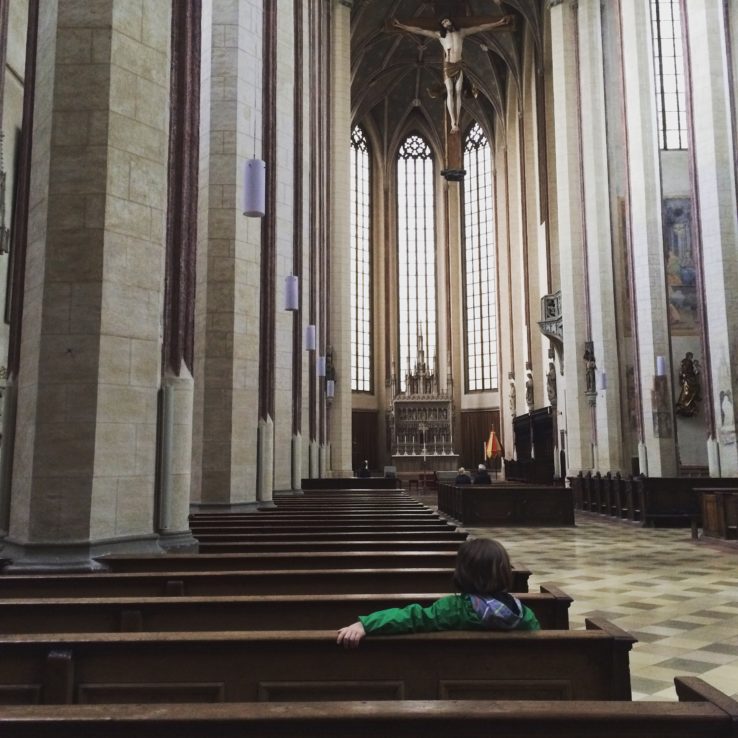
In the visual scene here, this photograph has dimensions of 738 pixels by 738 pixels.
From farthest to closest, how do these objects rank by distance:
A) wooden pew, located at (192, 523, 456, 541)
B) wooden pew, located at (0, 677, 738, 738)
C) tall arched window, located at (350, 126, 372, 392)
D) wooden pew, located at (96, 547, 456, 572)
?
1. tall arched window, located at (350, 126, 372, 392)
2. wooden pew, located at (192, 523, 456, 541)
3. wooden pew, located at (96, 547, 456, 572)
4. wooden pew, located at (0, 677, 738, 738)

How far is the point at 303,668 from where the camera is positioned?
2471 millimetres

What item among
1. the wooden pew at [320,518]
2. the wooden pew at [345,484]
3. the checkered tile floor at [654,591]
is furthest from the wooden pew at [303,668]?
the wooden pew at [345,484]

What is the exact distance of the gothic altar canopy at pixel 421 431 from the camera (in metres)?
32.2

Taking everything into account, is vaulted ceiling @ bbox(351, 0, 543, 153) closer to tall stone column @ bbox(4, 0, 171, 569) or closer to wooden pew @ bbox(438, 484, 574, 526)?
wooden pew @ bbox(438, 484, 574, 526)

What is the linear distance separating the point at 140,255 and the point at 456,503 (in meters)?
11.9

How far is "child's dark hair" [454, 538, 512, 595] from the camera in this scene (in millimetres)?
2381

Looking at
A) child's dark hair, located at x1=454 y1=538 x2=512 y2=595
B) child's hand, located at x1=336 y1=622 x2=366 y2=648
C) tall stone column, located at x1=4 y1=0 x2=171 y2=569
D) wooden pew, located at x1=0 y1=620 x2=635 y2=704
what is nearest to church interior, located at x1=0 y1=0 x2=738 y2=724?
tall stone column, located at x1=4 y1=0 x2=171 y2=569

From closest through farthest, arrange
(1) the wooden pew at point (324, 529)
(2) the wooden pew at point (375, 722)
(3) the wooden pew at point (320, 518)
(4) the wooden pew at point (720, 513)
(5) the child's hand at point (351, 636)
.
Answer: (2) the wooden pew at point (375, 722)
(5) the child's hand at point (351, 636)
(1) the wooden pew at point (324, 529)
(3) the wooden pew at point (320, 518)
(4) the wooden pew at point (720, 513)

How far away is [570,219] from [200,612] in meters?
21.2

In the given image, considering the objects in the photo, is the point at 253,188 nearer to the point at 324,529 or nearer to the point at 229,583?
the point at 324,529

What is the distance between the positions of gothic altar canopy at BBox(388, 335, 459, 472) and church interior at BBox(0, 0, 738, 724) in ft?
0.40

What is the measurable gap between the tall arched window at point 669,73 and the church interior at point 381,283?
0.08m

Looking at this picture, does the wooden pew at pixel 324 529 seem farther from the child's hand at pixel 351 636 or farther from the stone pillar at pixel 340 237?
the stone pillar at pixel 340 237

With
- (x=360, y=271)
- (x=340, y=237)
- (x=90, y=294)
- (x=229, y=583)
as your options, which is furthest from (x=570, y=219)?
(x=229, y=583)
